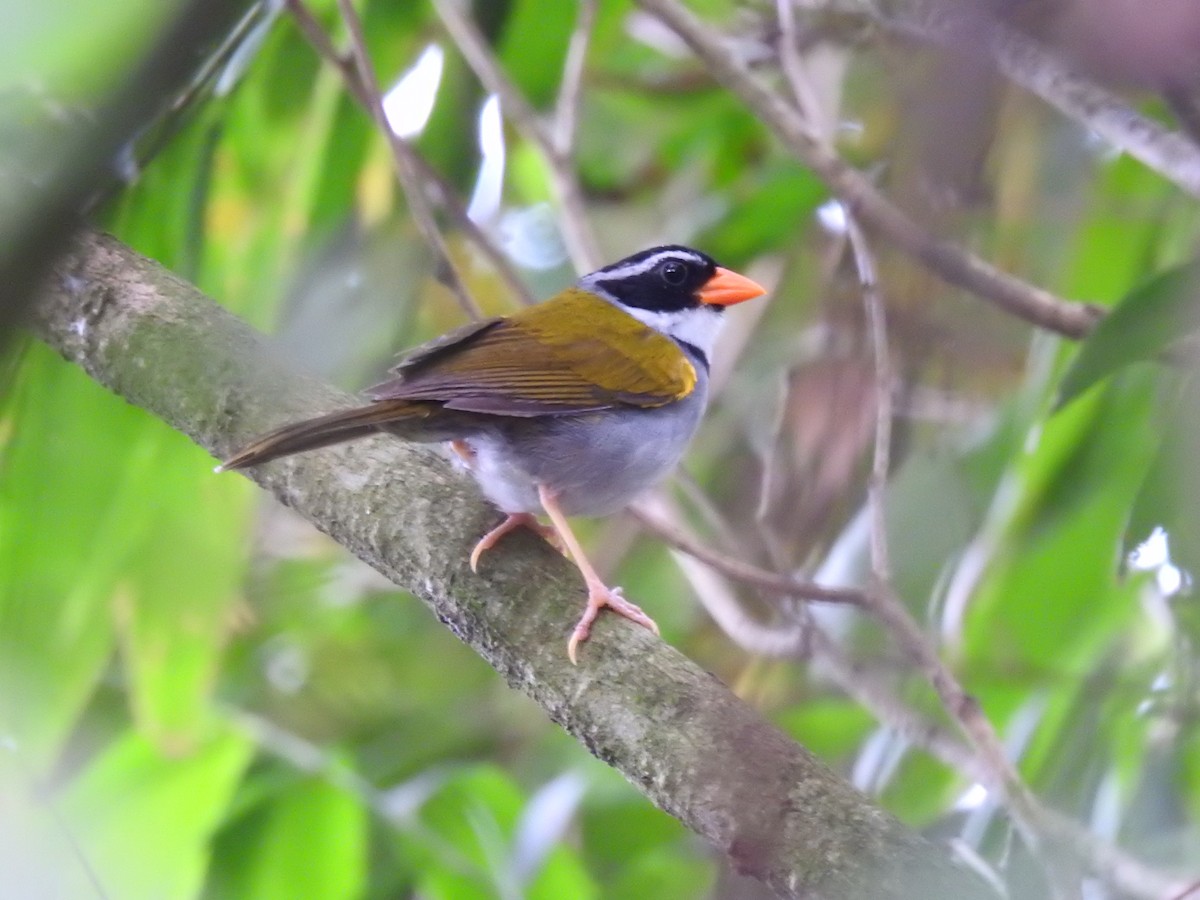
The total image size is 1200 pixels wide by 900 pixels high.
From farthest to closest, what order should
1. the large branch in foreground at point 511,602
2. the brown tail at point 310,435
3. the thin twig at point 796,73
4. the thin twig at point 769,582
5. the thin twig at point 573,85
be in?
the thin twig at point 573,85
the thin twig at point 796,73
the thin twig at point 769,582
the brown tail at point 310,435
the large branch in foreground at point 511,602

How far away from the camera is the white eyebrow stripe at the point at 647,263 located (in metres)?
3.93

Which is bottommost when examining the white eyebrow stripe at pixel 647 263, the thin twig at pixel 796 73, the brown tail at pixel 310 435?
the brown tail at pixel 310 435

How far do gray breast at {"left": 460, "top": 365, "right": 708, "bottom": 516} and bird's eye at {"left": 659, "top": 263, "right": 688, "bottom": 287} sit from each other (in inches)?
29.3

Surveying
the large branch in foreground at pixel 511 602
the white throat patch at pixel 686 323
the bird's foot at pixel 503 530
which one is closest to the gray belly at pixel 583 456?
the bird's foot at pixel 503 530

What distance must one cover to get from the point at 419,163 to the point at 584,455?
32.5 inches

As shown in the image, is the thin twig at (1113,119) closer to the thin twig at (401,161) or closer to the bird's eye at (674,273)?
the thin twig at (401,161)

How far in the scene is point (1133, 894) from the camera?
8.23 ft

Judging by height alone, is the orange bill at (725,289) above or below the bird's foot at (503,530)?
above

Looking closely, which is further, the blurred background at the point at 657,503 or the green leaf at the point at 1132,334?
the blurred background at the point at 657,503

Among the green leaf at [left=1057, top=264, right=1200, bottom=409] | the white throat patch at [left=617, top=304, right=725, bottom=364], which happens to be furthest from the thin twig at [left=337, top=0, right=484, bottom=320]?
the green leaf at [left=1057, top=264, right=1200, bottom=409]

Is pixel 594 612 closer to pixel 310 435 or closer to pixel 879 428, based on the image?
pixel 310 435

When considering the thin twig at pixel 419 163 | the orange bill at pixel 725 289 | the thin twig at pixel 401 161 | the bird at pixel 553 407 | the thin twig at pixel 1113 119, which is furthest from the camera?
the orange bill at pixel 725 289

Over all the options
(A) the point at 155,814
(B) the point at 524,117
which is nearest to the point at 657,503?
(B) the point at 524,117

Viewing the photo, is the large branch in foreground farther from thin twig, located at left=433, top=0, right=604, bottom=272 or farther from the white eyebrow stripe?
the white eyebrow stripe
